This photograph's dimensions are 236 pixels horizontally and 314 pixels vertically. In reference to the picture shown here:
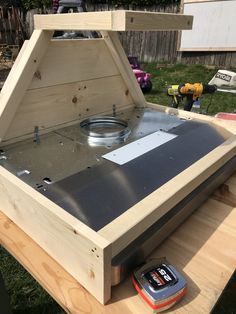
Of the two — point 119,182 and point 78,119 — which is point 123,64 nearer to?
point 78,119

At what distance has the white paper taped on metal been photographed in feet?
2.75

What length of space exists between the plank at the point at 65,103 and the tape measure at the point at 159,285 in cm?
60

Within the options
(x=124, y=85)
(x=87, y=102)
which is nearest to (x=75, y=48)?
(x=87, y=102)

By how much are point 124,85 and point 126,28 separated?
22.7 inches

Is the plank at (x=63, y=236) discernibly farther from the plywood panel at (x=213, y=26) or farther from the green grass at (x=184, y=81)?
the plywood panel at (x=213, y=26)

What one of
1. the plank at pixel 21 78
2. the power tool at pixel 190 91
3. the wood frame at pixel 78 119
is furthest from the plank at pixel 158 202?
the power tool at pixel 190 91

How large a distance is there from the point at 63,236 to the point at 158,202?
0.21 metres

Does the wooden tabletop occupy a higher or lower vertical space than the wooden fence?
higher

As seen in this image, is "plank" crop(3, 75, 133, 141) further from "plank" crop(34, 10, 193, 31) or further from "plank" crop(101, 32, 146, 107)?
"plank" crop(34, 10, 193, 31)

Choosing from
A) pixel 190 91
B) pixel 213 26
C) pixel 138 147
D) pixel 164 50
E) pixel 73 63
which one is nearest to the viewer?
pixel 138 147

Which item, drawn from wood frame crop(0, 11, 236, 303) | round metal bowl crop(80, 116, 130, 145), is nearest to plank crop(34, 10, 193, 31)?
wood frame crop(0, 11, 236, 303)

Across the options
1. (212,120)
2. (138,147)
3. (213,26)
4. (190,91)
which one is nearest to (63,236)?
(138,147)

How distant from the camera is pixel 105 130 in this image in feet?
3.44

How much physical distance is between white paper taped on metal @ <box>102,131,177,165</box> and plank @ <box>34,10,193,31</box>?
1.15 feet
